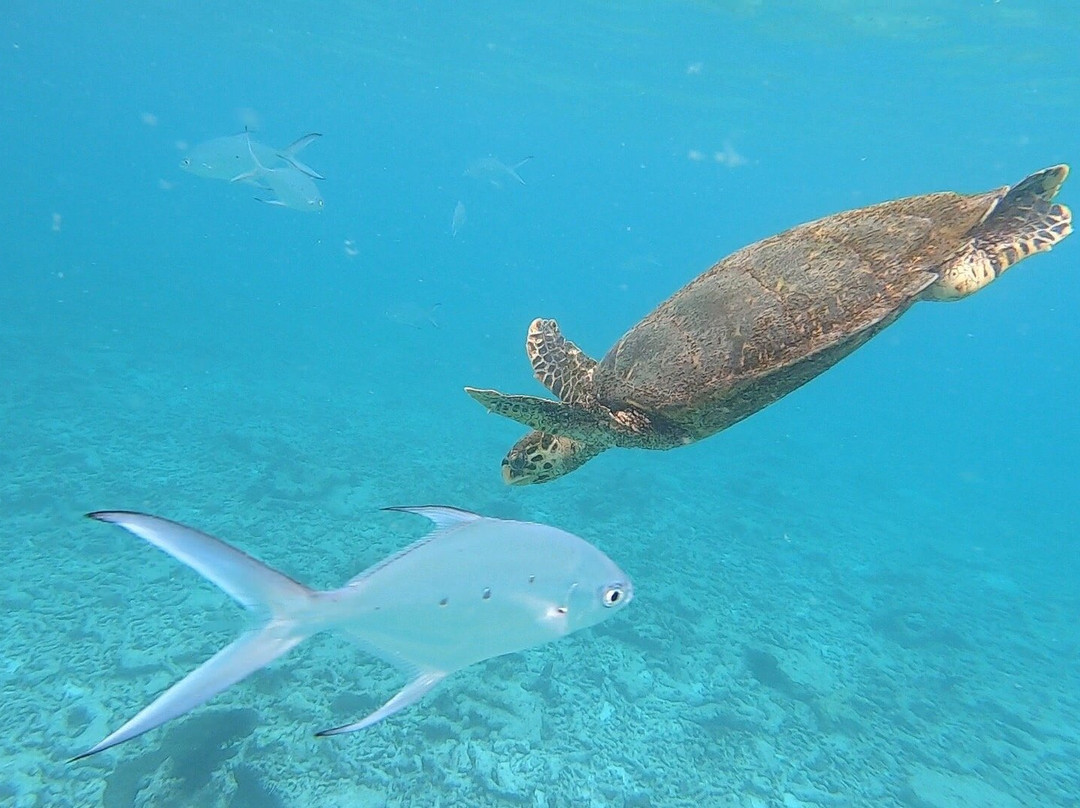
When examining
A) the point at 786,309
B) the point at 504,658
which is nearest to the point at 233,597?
the point at 786,309

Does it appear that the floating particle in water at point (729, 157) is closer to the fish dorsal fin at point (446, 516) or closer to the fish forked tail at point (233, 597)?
the fish dorsal fin at point (446, 516)

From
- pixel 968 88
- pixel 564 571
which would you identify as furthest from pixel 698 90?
pixel 564 571

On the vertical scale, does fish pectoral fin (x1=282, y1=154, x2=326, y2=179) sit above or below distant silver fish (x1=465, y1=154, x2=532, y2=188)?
below

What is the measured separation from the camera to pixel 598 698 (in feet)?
23.3

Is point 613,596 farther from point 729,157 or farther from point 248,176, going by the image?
point 729,157

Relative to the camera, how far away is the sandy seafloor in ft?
18.7

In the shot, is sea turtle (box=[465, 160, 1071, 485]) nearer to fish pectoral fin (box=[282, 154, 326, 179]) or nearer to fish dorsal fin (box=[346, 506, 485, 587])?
fish dorsal fin (box=[346, 506, 485, 587])

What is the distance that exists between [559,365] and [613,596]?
229 cm

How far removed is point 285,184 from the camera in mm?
9719

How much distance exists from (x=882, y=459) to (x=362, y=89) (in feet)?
182

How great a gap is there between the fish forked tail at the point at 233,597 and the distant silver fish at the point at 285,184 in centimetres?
928

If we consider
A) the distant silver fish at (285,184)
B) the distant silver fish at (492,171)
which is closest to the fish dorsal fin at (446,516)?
the distant silver fish at (285,184)

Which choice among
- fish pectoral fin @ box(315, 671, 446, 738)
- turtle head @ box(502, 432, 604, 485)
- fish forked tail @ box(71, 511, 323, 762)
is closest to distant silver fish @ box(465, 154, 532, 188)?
turtle head @ box(502, 432, 604, 485)

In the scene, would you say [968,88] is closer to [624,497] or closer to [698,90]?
[698,90]
